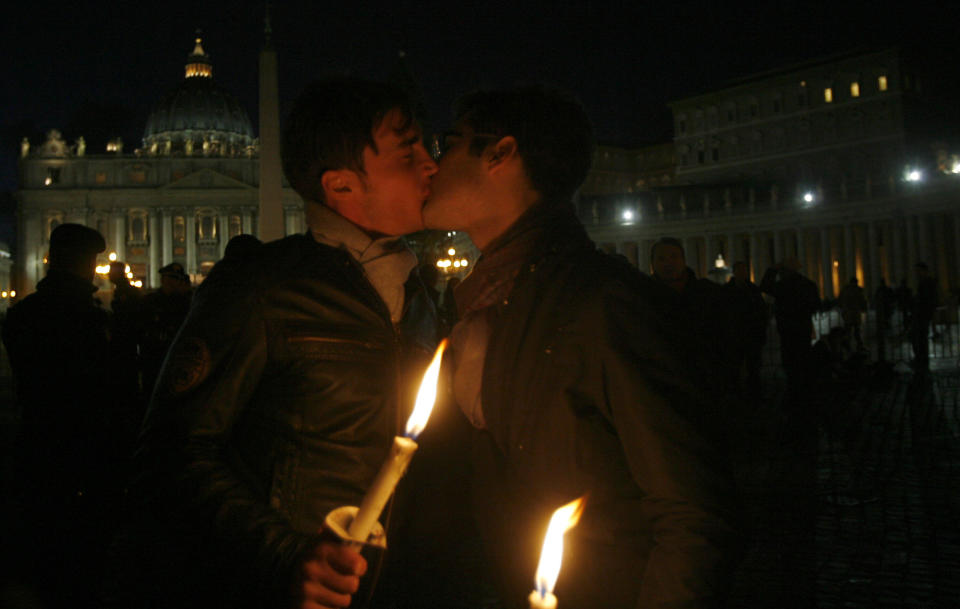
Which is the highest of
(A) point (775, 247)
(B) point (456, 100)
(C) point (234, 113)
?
(C) point (234, 113)

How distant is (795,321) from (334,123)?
8.54 m

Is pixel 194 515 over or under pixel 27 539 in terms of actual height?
over

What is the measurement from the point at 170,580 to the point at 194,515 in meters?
0.24

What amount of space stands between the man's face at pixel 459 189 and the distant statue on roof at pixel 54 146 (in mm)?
105417

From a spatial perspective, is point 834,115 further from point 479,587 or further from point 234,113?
point 479,587

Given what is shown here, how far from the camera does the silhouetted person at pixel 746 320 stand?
10.8 meters

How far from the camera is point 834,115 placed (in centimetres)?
7094

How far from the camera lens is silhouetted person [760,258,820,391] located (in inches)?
376

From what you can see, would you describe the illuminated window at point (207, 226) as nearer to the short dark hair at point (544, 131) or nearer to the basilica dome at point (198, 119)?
the basilica dome at point (198, 119)

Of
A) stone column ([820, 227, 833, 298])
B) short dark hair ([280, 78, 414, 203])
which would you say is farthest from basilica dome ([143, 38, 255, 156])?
short dark hair ([280, 78, 414, 203])

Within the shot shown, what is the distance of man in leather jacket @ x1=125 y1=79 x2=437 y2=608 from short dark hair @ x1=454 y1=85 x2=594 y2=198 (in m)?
0.22

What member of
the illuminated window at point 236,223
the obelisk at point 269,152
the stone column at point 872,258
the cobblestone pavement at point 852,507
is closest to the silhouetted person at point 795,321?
the cobblestone pavement at point 852,507

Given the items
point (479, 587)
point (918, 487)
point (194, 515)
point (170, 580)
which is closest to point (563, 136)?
point (194, 515)

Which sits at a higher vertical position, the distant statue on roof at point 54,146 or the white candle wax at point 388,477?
the distant statue on roof at point 54,146
